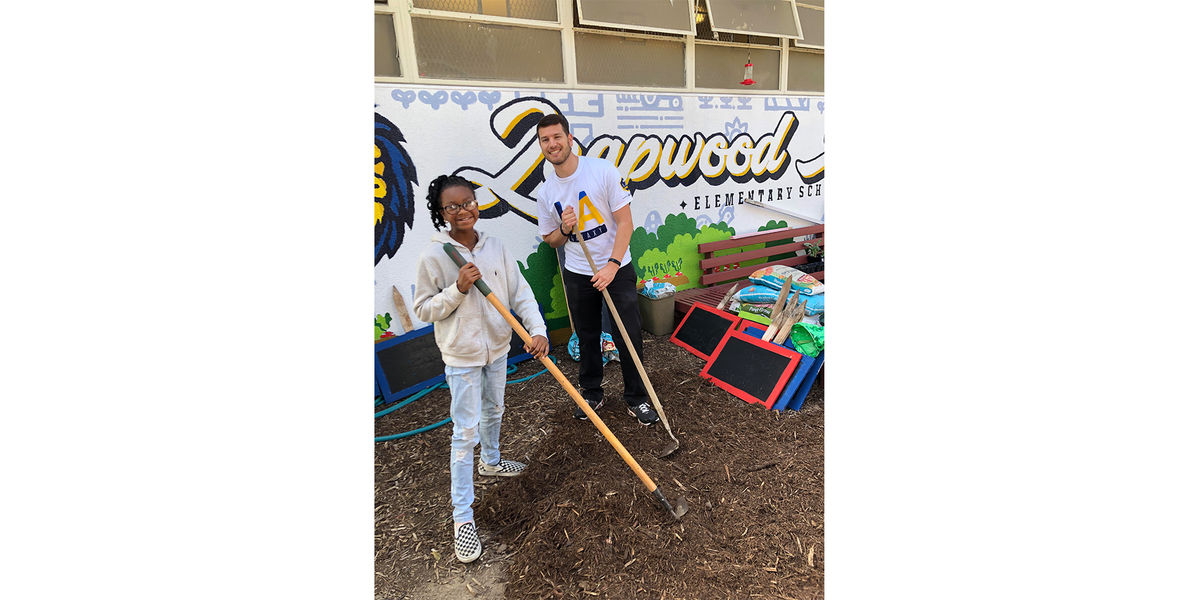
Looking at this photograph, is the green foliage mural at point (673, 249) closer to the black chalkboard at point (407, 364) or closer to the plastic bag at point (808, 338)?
the plastic bag at point (808, 338)

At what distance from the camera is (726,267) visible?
7156mm

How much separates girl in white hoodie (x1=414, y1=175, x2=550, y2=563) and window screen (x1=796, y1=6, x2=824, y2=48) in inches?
242

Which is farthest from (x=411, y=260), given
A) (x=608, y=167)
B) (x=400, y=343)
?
(x=608, y=167)

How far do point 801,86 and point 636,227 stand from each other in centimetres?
325

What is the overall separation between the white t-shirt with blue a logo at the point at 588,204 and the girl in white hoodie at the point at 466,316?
3.19ft

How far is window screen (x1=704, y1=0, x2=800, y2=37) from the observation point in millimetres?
6434

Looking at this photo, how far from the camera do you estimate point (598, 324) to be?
14.0 feet

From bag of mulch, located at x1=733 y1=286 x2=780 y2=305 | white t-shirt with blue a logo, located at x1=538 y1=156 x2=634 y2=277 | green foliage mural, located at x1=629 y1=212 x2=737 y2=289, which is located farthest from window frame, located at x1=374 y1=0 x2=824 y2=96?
bag of mulch, located at x1=733 y1=286 x2=780 y2=305

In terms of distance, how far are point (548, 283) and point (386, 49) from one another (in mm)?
2562

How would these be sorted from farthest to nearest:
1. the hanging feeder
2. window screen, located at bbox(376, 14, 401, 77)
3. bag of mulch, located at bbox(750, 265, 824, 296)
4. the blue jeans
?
1. the hanging feeder
2. bag of mulch, located at bbox(750, 265, 824, 296)
3. window screen, located at bbox(376, 14, 401, 77)
4. the blue jeans

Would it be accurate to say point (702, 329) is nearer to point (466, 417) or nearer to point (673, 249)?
point (673, 249)

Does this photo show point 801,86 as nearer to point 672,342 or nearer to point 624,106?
point 624,106

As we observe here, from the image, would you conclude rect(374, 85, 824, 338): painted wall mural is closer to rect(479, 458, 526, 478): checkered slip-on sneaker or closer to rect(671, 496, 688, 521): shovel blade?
rect(479, 458, 526, 478): checkered slip-on sneaker

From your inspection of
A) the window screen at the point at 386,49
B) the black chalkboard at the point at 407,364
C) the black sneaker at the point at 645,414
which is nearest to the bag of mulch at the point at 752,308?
the black sneaker at the point at 645,414
